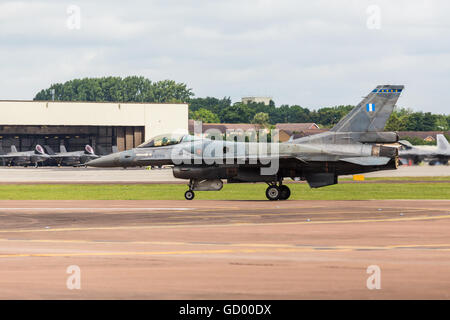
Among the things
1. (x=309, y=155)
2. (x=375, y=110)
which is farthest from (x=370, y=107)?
(x=309, y=155)

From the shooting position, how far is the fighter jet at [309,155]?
29969 millimetres

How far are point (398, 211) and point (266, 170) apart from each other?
7.66 meters

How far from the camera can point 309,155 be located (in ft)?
99.3

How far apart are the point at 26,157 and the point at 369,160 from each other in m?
73.2

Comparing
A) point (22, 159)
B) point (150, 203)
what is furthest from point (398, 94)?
point (22, 159)

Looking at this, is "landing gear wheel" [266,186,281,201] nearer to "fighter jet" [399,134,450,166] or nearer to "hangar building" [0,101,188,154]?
"fighter jet" [399,134,450,166]

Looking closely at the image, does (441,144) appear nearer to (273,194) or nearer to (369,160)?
(369,160)

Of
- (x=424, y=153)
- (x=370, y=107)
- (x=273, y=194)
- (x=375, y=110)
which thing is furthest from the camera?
(x=424, y=153)

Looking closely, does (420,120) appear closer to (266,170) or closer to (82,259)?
(266,170)

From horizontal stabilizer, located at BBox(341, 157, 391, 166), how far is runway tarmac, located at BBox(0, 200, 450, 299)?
16.0ft

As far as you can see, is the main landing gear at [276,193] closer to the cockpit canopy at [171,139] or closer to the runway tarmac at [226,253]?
the cockpit canopy at [171,139]

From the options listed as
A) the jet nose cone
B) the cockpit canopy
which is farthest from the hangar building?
the cockpit canopy

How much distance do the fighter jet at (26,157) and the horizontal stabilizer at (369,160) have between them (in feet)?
226

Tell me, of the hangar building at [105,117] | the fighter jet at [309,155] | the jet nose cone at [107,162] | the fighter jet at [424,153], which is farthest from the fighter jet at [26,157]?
the fighter jet at [309,155]
